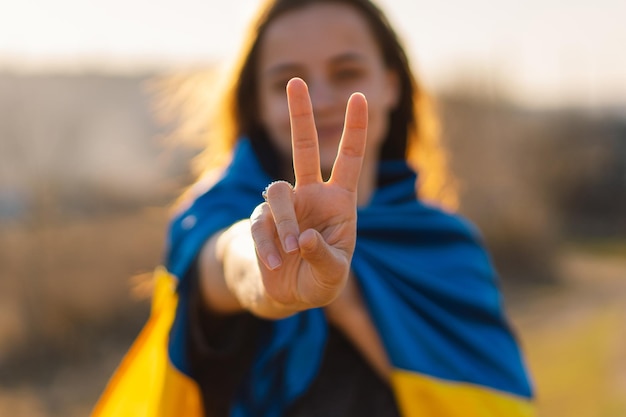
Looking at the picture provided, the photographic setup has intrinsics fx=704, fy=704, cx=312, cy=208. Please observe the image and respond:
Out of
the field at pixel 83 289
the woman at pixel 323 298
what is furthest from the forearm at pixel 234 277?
the field at pixel 83 289

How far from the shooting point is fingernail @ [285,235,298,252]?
3.21 feet

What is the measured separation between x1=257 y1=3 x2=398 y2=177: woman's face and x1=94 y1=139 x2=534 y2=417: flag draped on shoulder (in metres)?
0.14

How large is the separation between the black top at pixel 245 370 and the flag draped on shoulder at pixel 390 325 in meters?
0.02

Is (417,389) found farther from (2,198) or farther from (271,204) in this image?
(2,198)

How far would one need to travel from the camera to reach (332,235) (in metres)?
1.08

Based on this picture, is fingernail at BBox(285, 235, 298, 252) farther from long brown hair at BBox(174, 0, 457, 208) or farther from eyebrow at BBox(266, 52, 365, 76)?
long brown hair at BBox(174, 0, 457, 208)

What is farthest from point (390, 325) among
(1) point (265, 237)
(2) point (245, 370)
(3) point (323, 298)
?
(1) point (265, 237)

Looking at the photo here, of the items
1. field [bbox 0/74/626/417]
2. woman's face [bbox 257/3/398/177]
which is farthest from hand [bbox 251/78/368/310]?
field [bbox 0/74/626/417]

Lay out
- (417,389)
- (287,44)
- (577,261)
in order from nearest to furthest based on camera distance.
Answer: (417,389) → (287,44) → (577,261)

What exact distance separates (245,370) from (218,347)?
0.24ft

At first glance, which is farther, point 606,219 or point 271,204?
point 606,219

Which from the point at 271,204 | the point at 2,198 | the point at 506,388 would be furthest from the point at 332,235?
the point at 2,198

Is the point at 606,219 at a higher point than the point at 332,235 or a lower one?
lower

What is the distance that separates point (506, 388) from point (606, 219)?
13196 millimetres
